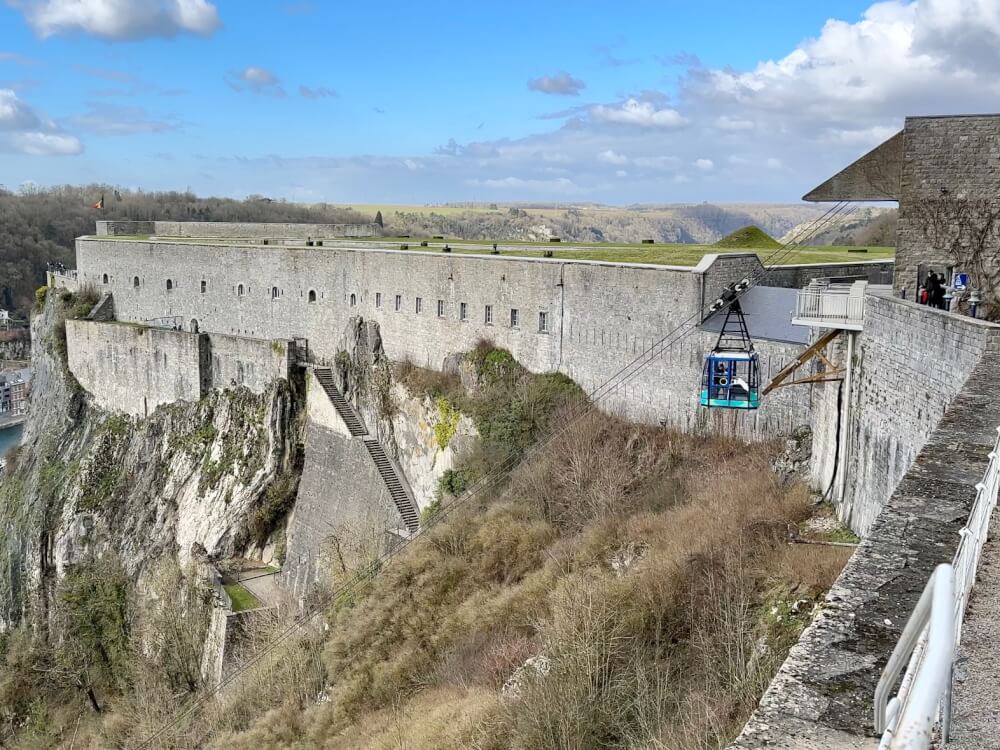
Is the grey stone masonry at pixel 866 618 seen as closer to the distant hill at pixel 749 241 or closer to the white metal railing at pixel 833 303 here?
the white metal railing at pixel 833 303

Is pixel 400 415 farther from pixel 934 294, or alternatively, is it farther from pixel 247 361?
pixel 934 294

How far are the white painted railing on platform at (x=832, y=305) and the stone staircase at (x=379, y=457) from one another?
41.1ft

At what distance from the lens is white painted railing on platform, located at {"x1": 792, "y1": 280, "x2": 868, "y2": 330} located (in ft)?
44.0

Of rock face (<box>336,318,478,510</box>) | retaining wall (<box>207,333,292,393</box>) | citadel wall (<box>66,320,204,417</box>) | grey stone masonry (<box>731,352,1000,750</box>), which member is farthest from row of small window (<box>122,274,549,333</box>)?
grey stone masonry (<box>731,352,1000,750</box>)

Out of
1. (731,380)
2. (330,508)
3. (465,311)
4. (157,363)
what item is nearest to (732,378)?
(731,380)

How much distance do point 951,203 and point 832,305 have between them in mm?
2136

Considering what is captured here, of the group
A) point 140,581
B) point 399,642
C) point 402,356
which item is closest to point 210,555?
point 140,581

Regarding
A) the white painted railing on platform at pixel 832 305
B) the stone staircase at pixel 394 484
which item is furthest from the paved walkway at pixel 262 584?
the white painted railing on platform at pixel 832 305

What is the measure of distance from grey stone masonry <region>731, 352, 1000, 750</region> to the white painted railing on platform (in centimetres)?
769

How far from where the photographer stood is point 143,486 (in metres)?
32.8

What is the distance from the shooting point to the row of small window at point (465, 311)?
22.4m

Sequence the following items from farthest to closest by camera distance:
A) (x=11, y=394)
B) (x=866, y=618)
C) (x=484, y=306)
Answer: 1. (x=11, y=394)
2. (x=484, y=306)
3. (x=866, y=618)

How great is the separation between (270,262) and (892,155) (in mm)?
21851

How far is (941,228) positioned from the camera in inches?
513
